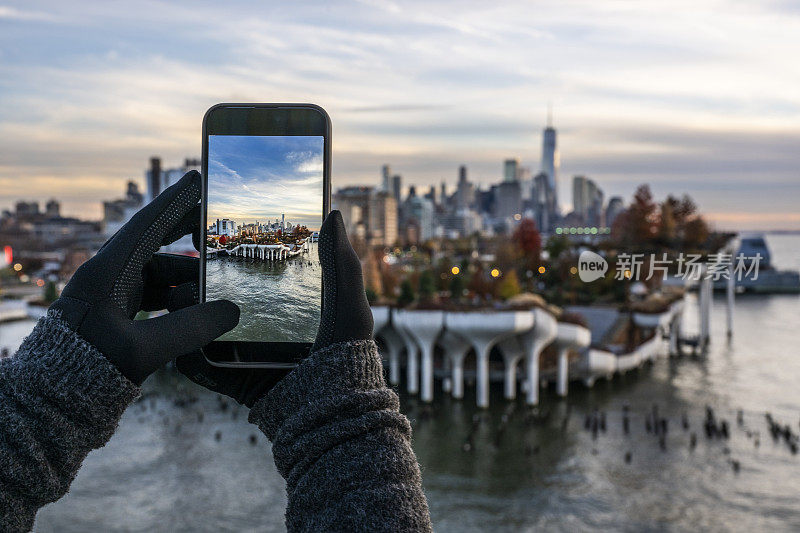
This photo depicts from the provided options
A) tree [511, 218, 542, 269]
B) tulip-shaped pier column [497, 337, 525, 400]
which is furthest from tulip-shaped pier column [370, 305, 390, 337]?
tree [511, 218, 542, 269]

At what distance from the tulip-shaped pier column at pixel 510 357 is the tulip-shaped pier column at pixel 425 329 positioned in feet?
7.67

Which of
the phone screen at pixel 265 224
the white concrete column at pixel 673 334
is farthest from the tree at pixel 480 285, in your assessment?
the phone screen at pixel 265 224

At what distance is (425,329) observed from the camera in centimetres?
2131

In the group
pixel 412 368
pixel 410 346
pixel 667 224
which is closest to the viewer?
pixel 410 346

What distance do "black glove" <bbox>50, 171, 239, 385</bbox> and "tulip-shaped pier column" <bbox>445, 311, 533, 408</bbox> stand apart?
19445mm

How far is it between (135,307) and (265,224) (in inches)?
12.8

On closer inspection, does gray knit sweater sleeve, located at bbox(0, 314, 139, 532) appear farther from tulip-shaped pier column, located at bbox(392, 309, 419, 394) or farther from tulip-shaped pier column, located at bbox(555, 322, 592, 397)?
tulip-shaped pier column, located at bbox(555, 322, 592, 397)

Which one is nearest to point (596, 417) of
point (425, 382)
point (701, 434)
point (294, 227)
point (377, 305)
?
point (701, 434)

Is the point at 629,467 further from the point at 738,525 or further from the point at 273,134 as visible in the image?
the point at 273,134

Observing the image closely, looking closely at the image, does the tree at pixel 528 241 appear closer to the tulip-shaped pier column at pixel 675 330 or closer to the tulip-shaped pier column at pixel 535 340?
the tulip-shaped pier column at pixel 675 330

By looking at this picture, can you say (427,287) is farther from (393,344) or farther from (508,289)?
(508,289)

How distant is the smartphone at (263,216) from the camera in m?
1.48

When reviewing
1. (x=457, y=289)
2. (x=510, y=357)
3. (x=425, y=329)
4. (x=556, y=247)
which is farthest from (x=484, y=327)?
(x=556, y=247)

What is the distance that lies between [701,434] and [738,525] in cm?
577
